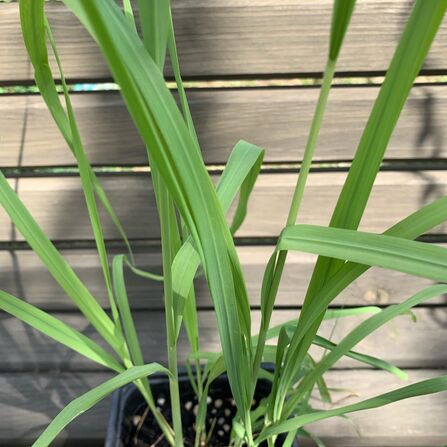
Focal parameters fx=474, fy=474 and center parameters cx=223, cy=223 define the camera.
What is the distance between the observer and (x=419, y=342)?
2.68 ft

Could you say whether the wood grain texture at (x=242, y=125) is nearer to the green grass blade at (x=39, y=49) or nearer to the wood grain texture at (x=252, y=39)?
the wood grain texture at (x=252, y=39)

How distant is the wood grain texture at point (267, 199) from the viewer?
713 millimetres

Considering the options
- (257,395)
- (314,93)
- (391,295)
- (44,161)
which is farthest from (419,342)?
(44,161)

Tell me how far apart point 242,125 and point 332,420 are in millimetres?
532

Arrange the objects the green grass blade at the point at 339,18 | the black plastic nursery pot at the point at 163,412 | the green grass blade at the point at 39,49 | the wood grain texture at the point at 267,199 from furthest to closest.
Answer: the wood grain texture at the point at 267,199 → the black plastic nursery pot at the point at 163,412 → the green grass blade at the point at 39,49 → the green grass blade at the point at 339,18

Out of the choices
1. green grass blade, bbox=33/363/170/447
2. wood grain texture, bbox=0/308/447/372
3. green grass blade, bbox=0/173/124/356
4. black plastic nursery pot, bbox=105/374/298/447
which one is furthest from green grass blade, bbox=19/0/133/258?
wood grain texture, bbox=0/308/447/372

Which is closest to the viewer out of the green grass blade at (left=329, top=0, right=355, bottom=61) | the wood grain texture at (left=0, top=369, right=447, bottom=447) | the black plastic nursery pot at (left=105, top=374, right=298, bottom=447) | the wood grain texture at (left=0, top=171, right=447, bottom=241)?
the green grass blade at (left=329, top=0, right=355, bottom=61)

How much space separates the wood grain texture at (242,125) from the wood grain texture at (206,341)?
28cm

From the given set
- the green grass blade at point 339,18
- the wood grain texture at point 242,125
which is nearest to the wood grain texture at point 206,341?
the wood grain texture at point 242,125

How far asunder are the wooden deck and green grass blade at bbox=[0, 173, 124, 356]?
260 mm

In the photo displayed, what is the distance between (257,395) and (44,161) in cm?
45

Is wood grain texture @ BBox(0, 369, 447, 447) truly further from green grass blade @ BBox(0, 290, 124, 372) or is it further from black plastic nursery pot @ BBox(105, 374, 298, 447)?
green grass blade @ BBox(0, 290, 124, 372)

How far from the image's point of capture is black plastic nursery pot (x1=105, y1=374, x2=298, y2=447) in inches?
23.9

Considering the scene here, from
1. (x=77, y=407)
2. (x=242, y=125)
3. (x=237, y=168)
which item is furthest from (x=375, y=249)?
(x=242, y=125)
